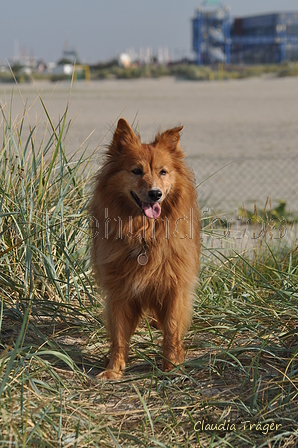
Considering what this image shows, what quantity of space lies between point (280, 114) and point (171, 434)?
2069 cm

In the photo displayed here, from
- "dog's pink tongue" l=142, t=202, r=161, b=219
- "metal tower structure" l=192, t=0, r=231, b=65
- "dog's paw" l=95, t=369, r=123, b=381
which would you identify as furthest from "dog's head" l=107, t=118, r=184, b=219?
"metal tower structure" l=192, t=0, r=231, b=65

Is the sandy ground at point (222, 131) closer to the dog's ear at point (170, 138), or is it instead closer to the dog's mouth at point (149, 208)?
the dog's ear at point (170, 138)

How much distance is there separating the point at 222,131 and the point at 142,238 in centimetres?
1476

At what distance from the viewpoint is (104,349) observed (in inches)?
155

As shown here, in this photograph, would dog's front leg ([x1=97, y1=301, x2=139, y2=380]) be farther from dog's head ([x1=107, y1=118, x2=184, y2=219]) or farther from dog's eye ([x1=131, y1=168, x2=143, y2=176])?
dog's eye ([x1=131, y1=168, x2=143, y2=176])

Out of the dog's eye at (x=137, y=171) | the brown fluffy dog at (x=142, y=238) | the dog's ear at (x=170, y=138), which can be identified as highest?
the dog's ear at (x=170, y=138)

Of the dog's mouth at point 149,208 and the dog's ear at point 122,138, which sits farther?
the dog's ear at point 122,138

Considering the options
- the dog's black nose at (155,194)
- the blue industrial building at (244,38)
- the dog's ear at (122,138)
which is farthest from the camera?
the blue industrial building at (244,38)

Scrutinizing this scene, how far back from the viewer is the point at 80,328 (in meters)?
4.12

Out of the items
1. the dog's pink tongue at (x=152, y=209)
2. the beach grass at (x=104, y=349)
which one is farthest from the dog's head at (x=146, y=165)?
the beach grass at (x=104, y=349)

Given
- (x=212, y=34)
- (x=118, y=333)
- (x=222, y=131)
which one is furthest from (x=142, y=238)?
(x=212, y=34)

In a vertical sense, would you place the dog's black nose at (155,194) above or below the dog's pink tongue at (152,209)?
above

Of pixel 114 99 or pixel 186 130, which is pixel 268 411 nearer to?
pixel 186 130

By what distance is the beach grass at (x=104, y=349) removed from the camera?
2.91 metres
